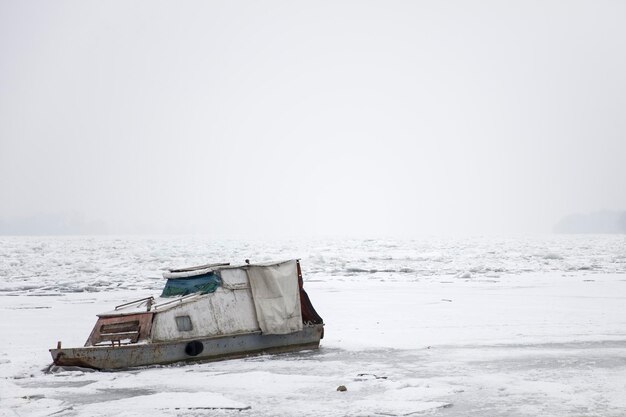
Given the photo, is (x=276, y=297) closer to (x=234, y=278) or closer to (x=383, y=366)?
(x=234, y=278)

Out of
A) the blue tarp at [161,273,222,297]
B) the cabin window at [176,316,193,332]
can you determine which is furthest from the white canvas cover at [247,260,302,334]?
the cabin window at [176,316,193,332]

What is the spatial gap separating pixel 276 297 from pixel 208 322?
182cm

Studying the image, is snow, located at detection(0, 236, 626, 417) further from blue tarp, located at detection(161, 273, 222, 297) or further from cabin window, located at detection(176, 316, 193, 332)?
blue tarp, located at detection(161, 273, 222, 297)

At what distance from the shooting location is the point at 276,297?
1544 centimetres

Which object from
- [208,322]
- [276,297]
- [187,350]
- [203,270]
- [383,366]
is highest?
[203,270]

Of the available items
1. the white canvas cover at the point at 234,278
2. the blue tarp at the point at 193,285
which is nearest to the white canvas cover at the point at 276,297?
the white canvas cover at the point at 234,278

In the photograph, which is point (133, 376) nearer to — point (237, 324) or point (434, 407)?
point (237, 324)

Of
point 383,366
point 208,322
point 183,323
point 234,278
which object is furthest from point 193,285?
point 383,366

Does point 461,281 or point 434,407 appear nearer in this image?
point 434,407

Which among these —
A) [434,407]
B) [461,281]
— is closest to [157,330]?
[434,407]

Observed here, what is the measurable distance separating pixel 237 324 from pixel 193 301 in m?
1.12

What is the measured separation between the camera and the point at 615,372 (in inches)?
477

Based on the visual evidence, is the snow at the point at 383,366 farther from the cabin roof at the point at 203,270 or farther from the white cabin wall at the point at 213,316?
the cabin roof at the point at 203,270

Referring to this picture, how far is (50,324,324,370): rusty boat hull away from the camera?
12.7m
